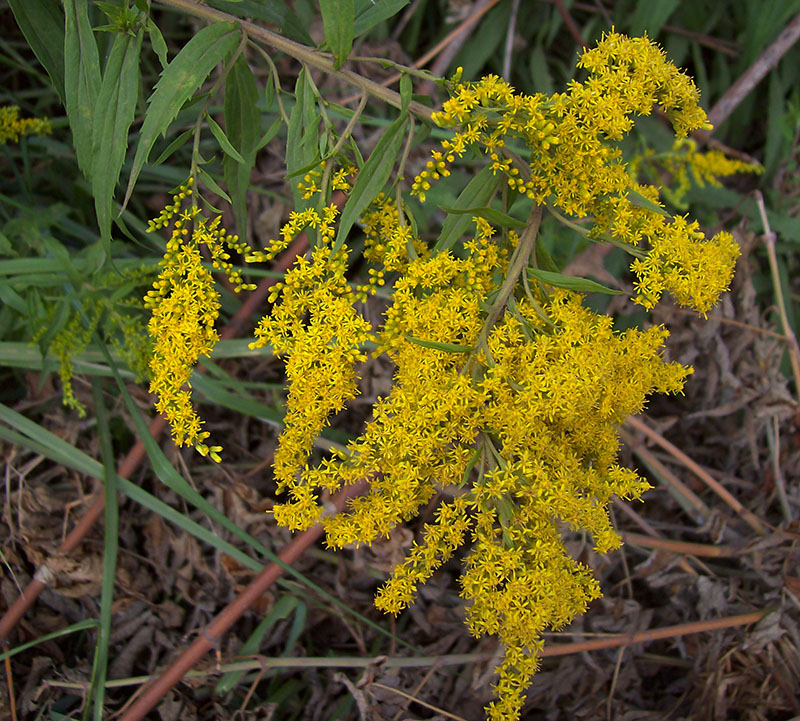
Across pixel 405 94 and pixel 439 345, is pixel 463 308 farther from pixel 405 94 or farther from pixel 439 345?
pixel 405 94

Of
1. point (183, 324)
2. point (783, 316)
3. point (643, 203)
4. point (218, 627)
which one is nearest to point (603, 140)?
point (643, 203)

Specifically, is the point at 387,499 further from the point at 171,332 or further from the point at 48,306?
the point at 48,306

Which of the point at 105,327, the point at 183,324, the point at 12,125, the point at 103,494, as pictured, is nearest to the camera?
the point at 183,324

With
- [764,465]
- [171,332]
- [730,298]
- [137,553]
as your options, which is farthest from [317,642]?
[730,298]

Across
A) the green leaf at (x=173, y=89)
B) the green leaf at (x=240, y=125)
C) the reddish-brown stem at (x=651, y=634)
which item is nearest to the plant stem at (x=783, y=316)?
the reddish-brown stem at (x=651, y=634)

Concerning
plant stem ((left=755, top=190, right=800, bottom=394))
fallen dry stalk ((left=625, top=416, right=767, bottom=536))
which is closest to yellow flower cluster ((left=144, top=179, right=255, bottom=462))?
fallen dry stalk ((left=625, top=416, right=767, bottom=536))

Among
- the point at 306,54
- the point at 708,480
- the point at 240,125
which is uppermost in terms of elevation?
the point at 306,54

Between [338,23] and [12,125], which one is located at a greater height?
[338,23]

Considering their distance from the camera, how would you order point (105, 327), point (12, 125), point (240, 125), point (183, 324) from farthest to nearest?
point (12, 125) < point (105, 327) < point (240, 125) < point (183, 324)
